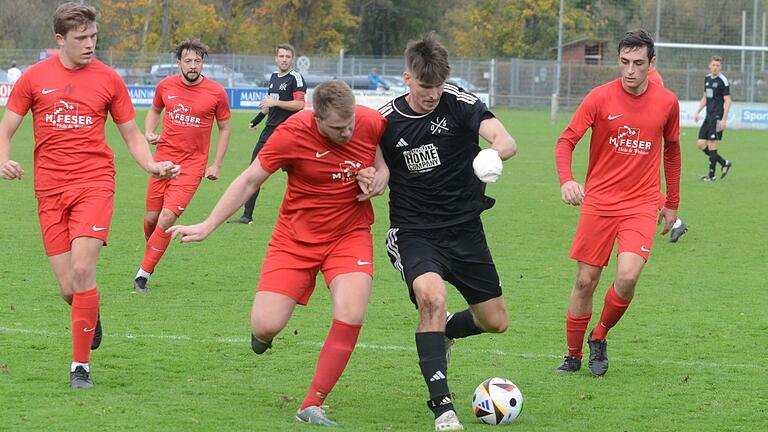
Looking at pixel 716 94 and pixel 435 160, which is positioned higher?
pixel 435 160

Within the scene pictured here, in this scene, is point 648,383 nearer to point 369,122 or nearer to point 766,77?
point 369,122

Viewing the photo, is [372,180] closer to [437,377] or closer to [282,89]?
[437,377]

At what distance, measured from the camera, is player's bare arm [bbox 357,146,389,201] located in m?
6.40

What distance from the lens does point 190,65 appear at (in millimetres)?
11070

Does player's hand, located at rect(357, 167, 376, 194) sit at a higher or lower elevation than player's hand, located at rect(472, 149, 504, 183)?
lower

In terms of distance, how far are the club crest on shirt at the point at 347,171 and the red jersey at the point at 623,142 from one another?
162 cm

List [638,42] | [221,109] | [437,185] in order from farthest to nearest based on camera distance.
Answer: [221,109] < [638,42] < [437,185]

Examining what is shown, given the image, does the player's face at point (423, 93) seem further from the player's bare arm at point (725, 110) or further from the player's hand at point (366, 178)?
the player's bare arm at point (725, 110)

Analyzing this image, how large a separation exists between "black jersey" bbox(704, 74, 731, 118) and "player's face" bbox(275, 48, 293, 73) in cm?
1012

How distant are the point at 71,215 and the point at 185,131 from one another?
4.25 m

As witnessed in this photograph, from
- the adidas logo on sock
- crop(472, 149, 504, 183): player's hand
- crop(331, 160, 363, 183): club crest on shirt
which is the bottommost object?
the adidas logo on sock

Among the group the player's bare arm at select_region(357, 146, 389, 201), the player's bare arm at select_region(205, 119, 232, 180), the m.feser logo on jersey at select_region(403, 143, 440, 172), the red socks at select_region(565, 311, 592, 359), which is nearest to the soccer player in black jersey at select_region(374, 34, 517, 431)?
the m.feser logo on jersey at select_region(403, 143, 440, 172)

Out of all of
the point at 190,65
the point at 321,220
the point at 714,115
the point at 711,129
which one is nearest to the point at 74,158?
the point at 321,220

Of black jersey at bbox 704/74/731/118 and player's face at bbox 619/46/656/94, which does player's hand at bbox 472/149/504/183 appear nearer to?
player's face at bbox 619/46/656/94
